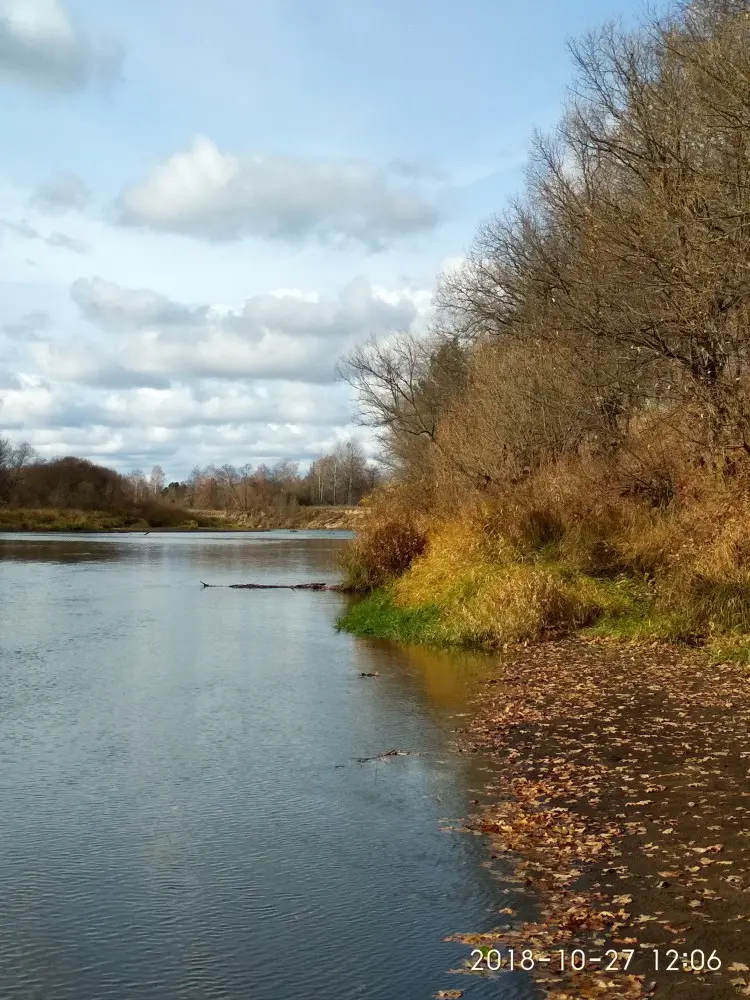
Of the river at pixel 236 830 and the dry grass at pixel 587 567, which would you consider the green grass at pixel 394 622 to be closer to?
the dry grass at pixel 587 567

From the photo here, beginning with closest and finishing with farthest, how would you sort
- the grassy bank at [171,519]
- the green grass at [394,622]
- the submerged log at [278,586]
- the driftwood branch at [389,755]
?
1. the driftwood branch at [389,755]
2. the green grass at [394,622]
3. the submerged log at [278,586]
4. the grassy bank at [171,519]

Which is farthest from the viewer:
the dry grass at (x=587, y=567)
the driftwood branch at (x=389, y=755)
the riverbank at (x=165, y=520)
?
the riverbank at (x=165, y=520)

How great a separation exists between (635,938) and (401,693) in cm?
851

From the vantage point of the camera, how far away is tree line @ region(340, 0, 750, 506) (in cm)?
1578

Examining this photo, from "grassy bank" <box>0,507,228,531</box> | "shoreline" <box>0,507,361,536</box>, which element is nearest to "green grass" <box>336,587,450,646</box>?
"shoreline" <box>0,507,361,536</box>

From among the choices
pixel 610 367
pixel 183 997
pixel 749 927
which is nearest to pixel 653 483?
pixel 610 367

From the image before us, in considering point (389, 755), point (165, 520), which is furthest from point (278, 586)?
point (165, 520)

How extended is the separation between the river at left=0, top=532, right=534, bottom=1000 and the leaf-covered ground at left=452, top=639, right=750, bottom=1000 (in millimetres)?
399

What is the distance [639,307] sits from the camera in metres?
19.8

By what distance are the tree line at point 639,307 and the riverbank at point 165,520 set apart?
67689 mm

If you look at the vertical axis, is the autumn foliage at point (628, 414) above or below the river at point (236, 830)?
above

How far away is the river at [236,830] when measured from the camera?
5.61m

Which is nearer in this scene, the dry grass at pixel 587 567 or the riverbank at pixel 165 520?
the dry grass at pixel 587 567
